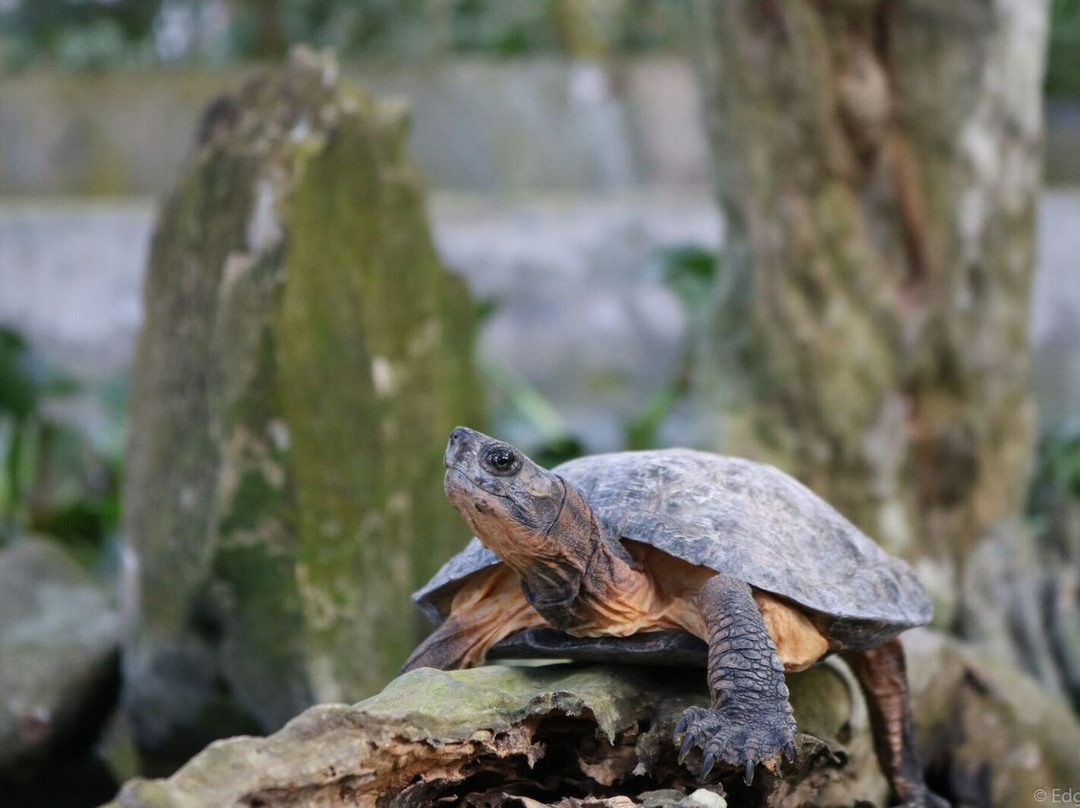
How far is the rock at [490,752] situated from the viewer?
5.82 feet

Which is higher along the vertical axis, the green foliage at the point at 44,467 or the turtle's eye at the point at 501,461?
the turtle's eye at the point at 501,461

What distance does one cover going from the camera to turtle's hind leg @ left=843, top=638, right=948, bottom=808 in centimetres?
276

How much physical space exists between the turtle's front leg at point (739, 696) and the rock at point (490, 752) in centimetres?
8

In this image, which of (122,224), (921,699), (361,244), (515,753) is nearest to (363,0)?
(122,224)

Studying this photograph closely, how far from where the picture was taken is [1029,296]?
5.91 metres

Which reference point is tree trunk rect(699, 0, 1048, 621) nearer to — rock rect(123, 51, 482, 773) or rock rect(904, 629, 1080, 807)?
rock rect(123, 51, 482, 773)

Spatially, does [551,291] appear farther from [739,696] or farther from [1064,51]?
[739,696]

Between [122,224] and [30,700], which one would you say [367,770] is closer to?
[30,700]

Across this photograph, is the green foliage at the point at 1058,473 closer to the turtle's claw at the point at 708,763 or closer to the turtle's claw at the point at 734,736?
the turtle's claw at the point at 734,736

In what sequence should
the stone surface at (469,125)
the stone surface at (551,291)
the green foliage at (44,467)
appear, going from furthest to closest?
1. the stone surface at (469,125)
2. the stone surface at (551,291)
3. the green foliage at (44,467)

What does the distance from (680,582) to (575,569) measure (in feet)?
0.92

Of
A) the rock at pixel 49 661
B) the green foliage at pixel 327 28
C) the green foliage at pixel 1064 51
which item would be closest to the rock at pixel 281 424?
the rock at pixel 49 661

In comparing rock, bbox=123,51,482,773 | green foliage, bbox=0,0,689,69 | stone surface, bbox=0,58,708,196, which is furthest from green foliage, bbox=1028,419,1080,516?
green foliage, bbox=0,0,689,69

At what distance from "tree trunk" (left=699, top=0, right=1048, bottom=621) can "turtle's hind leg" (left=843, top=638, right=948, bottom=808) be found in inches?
121
